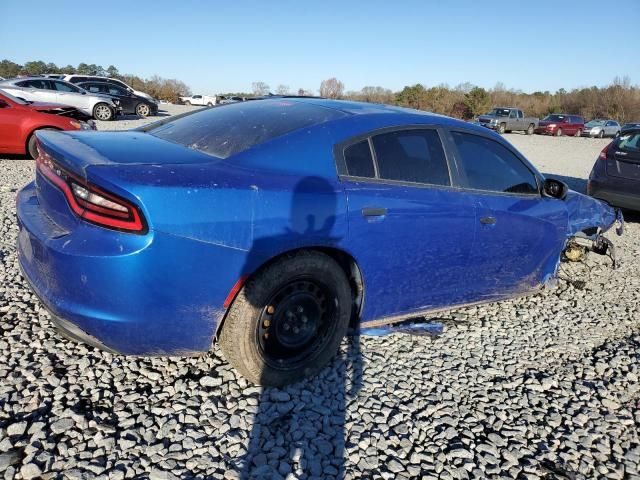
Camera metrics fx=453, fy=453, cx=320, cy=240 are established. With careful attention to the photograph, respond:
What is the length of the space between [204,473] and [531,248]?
2.95 meters

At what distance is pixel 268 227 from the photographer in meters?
2.24

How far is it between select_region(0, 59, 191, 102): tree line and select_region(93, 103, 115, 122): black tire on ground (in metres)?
31.3

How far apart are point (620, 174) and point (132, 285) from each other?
7917 millimetres

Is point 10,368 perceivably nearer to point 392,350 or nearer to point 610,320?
point 392,350

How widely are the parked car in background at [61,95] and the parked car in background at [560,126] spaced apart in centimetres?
2826

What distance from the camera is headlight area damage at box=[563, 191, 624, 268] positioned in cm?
466

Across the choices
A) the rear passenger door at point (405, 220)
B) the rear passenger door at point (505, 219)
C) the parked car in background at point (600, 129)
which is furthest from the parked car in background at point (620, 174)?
the parked car in background at point (600, 129)

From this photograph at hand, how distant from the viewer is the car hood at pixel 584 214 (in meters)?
4.63

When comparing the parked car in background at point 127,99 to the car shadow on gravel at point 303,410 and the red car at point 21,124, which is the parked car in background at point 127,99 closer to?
the red car at point 21,124

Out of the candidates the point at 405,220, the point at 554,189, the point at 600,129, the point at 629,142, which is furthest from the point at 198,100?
the point at 405,220

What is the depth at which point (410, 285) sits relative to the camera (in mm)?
2990

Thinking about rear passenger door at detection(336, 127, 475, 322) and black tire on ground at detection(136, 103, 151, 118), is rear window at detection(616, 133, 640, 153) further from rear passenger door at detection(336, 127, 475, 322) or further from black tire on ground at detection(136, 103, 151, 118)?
black tire on ground at detection(136, 103, 151, 118)

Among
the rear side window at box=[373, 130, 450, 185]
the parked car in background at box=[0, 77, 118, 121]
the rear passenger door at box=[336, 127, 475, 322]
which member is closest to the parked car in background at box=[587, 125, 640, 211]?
the rear passenger door at box=[336, 127, 475, 322]

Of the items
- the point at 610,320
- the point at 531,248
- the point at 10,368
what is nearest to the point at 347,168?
the point at 531,248
